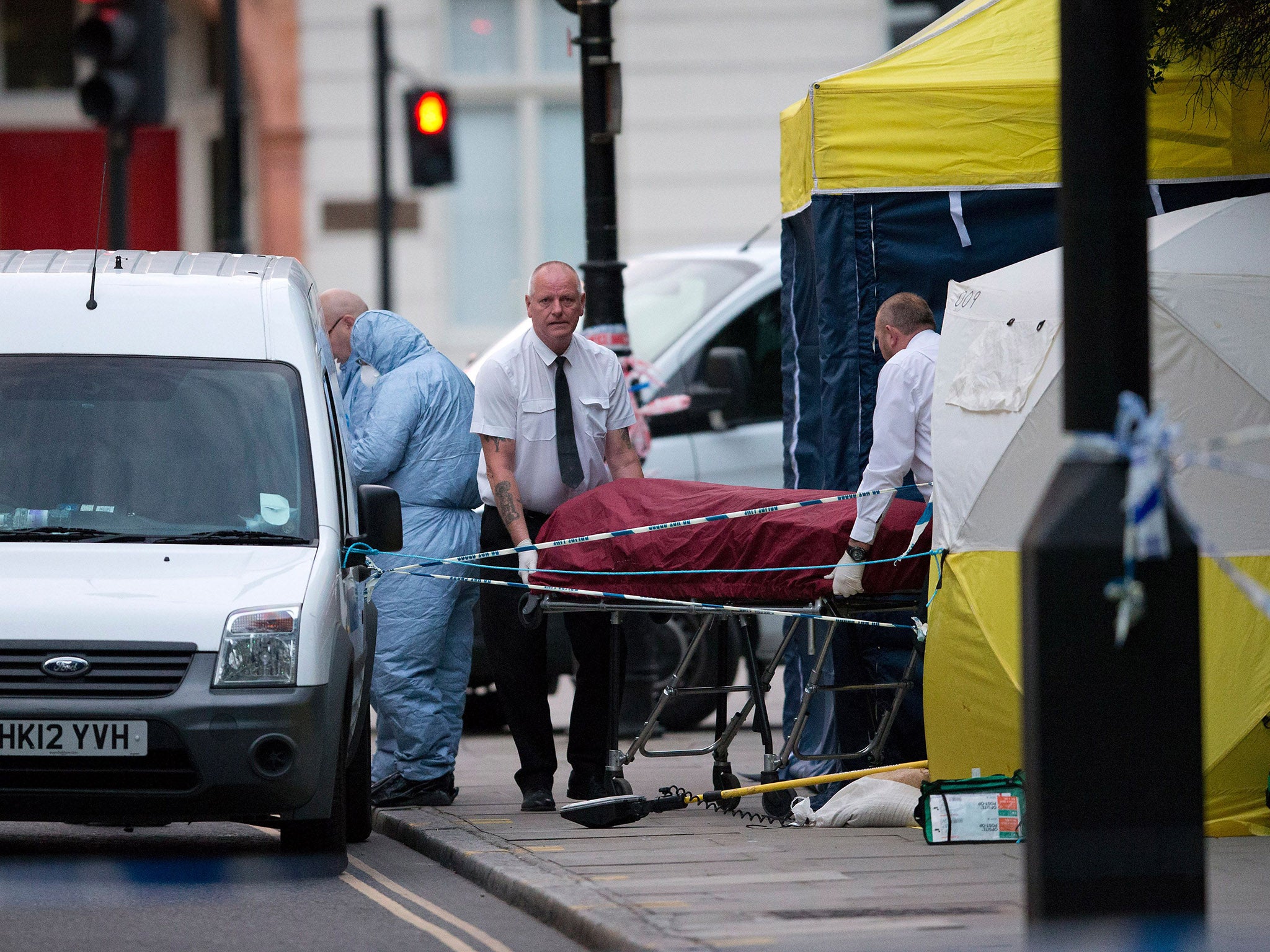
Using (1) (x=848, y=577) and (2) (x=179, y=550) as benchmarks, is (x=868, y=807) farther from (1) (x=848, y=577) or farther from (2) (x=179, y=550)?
(2) (x=179, y=550)

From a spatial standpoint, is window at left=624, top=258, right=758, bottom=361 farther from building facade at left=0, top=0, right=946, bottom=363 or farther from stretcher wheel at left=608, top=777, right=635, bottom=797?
building facade at left=0, top=0, right=946, bottom=363

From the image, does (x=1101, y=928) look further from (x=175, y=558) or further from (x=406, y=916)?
(x=175, y=558)

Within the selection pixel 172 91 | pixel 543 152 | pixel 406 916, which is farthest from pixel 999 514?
pixel 172 91

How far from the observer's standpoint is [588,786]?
355 inches

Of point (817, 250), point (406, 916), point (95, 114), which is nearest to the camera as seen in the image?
point (406, 916)

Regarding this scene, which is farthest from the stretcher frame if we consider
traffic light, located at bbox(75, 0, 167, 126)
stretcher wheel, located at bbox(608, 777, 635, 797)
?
traffic light, located at bbox(75, 0, 167, 126)

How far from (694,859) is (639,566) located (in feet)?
4.24

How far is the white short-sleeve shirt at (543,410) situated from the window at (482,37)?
12.4m

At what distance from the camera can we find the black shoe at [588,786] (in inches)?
354

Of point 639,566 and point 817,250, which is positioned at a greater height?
point 817,250

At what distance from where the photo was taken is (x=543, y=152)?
21.7 meters

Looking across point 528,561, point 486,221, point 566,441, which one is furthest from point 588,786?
point 486,221

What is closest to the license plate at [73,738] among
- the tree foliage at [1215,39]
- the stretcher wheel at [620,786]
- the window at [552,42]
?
the stretcher wheel at [620,786]

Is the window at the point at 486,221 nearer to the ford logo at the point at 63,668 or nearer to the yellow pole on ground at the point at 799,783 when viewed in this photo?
the yellow pole on ground at the point at 799,783
